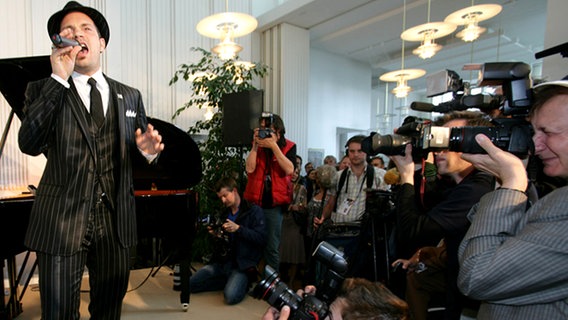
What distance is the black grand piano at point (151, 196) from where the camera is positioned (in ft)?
6.43

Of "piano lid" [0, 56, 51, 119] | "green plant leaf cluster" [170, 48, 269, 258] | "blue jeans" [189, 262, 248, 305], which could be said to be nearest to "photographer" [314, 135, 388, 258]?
"blue jeans" [189, 262, 248, 305]

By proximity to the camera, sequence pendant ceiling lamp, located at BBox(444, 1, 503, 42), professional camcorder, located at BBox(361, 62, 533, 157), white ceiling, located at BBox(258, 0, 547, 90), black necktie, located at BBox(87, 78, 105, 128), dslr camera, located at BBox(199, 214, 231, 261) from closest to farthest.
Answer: professional camcorder, located at BBox(361, 62, 533, 157) → black necktie, located at BBox(87, 78, 105, 128) → dslr camera, located at BBox(199, 214, 231, 261) → pendant ceiling lamp, located at BBox(444, 1, 503, 42) → white ceiling, located at BBox(258, 0, 547, 90)

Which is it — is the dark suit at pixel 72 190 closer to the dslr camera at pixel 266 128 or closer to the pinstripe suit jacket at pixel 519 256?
the pinstripe suit jacket at pixel 519 256

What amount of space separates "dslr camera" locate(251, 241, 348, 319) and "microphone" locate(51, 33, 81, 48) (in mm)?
1040

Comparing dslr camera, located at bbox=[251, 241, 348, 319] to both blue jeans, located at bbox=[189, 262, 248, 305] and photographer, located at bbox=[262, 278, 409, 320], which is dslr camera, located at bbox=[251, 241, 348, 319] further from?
blue jeans, located at bbox=[189, 262, 248, 305]

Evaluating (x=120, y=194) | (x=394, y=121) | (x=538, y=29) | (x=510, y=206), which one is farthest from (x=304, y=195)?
(x=394, y=121)

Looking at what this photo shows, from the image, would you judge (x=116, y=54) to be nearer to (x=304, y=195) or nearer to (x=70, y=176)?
(x=304, y=195)

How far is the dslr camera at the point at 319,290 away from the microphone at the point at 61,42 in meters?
1.04

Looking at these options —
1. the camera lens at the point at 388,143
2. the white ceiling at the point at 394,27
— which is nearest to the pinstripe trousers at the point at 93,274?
the camera lens at the point at 388,143

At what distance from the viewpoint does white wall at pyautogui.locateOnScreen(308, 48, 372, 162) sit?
7.51m

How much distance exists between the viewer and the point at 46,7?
382cm

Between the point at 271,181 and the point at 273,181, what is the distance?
0.02 meters

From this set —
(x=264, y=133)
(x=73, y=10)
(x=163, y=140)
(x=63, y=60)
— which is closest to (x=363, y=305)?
(x=63, y=60)

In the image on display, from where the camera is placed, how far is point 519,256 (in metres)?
0.70
